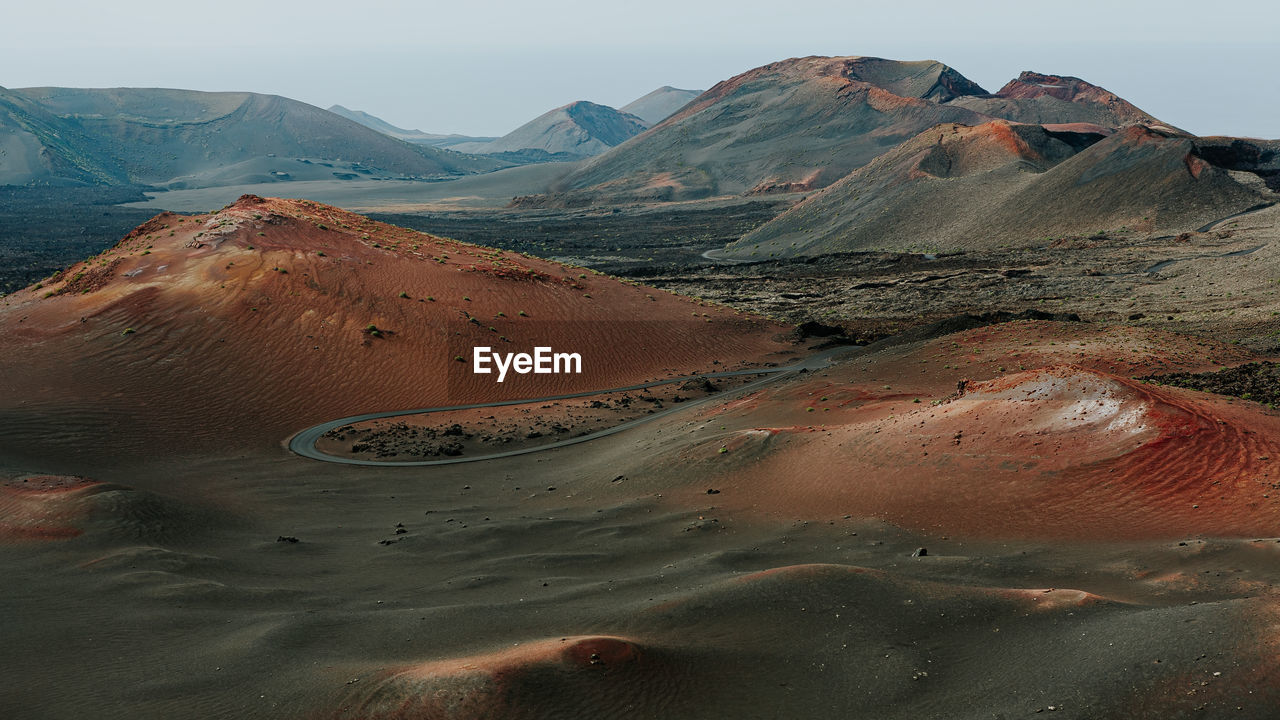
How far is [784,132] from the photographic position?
13800cm

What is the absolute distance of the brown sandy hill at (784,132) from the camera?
126500 millimetres

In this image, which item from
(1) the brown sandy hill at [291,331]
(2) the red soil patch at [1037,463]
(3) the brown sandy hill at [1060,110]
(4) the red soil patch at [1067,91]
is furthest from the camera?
(4) the red soil patch at [1067,91]

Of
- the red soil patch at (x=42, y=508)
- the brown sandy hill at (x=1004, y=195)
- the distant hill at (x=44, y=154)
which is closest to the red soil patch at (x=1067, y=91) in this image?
the brown sandy hill at (x=1004, y=195)

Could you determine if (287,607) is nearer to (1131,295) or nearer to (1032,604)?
(1032,604)

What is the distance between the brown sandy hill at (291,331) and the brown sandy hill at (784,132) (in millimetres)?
89305

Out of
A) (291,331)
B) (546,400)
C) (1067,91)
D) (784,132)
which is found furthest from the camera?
(1067,91)

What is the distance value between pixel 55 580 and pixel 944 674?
12.0 meters

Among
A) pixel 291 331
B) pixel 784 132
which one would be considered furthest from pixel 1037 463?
pixel 784 132

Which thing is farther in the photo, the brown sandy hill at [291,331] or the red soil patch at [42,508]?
the brown sandy hill at [291,331]

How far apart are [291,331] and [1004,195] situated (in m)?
57.3

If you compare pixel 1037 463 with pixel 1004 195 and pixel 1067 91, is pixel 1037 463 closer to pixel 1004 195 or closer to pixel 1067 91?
pixel 1004 195

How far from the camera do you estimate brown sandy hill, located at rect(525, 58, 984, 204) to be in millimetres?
126500

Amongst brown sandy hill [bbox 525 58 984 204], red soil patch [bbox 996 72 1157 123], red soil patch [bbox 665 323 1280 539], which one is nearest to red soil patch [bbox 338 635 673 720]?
red soil patch [bbox 665 323 1280 539]

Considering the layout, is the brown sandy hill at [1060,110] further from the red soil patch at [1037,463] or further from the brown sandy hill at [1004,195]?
the red soil patch at [1037,463]
